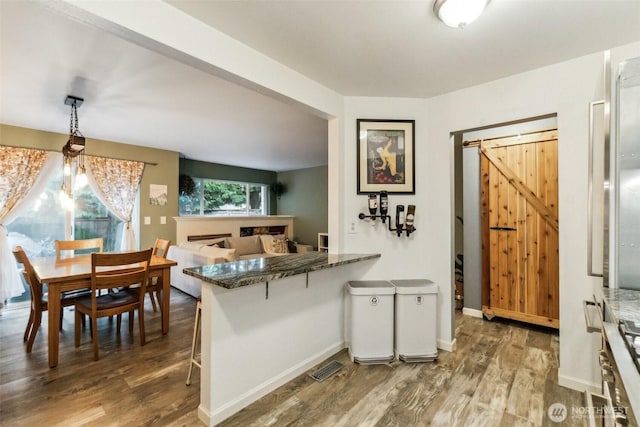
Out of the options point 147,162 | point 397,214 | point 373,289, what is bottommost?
point 373,289

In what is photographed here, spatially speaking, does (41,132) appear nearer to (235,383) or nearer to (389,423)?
(235,383)

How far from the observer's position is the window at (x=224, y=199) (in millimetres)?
5934

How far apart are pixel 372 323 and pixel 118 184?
4.28 metres

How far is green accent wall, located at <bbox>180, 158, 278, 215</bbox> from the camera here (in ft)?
19.1

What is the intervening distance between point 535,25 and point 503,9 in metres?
0.30

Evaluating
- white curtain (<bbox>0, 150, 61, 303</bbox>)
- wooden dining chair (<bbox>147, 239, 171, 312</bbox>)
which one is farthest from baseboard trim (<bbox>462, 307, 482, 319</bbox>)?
white curtain (<bbox>0, 150, 61, 303</bbox>)

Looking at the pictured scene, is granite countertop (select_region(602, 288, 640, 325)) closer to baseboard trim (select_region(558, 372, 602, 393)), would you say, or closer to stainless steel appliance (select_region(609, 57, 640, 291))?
stainless steel appliance (select_region(609, 57, 640, 291))

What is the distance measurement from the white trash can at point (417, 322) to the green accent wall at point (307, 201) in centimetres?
443

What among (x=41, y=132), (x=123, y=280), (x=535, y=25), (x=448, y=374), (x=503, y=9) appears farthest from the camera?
(x=41, y=132)

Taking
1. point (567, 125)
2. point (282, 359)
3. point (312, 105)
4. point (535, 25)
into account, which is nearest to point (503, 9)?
point (535, 25)

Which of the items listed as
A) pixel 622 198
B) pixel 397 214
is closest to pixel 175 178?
pixel 397 214

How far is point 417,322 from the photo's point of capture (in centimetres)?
241

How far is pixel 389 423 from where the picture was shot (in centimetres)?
169

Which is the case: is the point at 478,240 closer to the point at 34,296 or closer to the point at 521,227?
the point at 521,227
